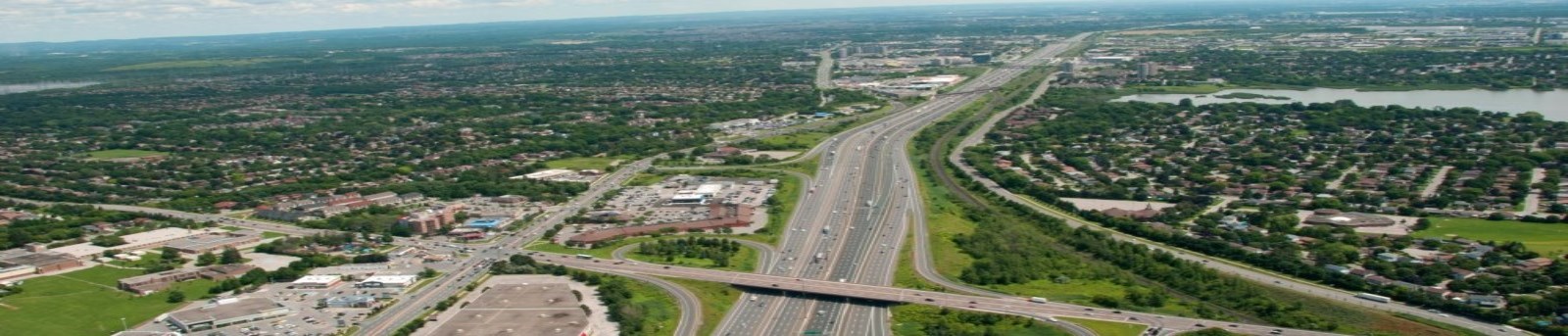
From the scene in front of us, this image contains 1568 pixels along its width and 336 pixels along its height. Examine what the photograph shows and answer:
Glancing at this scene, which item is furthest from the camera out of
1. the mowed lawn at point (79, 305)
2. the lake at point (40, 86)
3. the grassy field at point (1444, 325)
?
the lake at point (40, 86)

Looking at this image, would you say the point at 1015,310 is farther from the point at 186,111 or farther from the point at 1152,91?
the point at 186,111

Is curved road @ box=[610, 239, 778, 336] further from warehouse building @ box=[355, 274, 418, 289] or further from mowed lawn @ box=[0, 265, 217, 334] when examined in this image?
mowed lawn @ box=[0, 265, 217, 334]

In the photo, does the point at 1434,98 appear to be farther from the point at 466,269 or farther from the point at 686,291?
the point at 466,269

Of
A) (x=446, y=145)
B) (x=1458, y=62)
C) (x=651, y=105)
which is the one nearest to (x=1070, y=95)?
(x=651, y=105)

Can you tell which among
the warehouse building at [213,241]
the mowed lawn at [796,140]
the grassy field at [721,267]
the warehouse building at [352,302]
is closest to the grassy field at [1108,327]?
the grassy field at [721,267]

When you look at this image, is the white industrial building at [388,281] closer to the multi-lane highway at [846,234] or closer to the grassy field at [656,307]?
the grassy field at [656,307]

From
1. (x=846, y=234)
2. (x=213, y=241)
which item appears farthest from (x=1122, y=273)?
(x=213, y=241)
